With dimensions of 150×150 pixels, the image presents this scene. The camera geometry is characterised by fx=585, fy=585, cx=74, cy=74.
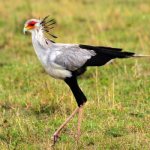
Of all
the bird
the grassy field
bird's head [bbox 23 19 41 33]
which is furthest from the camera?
the grassy field

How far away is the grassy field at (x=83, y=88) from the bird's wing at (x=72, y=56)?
67cm

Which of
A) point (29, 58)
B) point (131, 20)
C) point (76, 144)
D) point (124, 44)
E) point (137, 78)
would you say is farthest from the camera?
point (131, 20)

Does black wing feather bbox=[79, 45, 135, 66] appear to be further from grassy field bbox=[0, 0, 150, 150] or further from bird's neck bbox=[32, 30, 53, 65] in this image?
grassy field bbox=[0, 0, 150, 150]

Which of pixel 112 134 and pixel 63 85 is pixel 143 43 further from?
pixel 112 134

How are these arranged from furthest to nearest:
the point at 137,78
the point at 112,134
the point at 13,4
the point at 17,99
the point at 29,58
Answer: the point at 13,4 → the point at 29,58 → the point at 137,78 → the point at 17,99 → the point at 112,134

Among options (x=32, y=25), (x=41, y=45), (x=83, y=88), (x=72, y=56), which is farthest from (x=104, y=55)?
(x=83, y=88)

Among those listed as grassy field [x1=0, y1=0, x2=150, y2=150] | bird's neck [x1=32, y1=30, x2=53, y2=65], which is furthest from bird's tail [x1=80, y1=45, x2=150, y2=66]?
grassy field [x1=0, y1=0, x2=150, y2=150]

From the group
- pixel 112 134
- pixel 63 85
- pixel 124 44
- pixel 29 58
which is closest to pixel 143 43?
pixel 124 44

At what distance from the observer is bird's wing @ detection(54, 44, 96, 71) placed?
4980 mm

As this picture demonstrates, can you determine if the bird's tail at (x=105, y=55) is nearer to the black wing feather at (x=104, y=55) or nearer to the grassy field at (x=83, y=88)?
the black wing feather at (x=104, y=55)

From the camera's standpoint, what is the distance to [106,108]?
6020 mm

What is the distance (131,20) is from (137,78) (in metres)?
3.72

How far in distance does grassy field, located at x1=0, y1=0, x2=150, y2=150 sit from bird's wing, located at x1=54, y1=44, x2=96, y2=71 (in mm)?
667

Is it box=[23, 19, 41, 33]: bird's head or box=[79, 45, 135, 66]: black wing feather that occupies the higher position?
box=[23, 19, 41, 33]: bird's head
